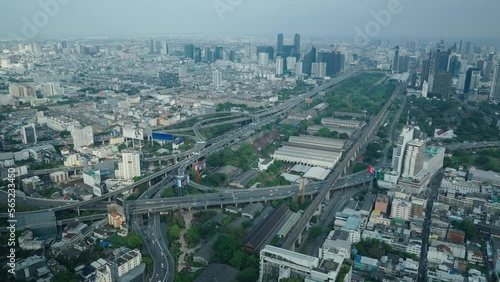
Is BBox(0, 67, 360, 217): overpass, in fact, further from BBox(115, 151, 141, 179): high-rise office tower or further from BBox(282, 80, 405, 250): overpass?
BBox(282, 80, 405, 250): overpass

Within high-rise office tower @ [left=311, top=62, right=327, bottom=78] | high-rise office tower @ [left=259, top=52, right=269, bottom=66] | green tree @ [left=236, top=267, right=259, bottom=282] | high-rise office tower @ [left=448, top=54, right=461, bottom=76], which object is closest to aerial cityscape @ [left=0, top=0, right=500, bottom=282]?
green tree @ [left=236, top=267, right=259, bottom=282]

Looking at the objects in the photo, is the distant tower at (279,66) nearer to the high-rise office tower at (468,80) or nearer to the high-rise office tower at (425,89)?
the high-rise office tower at (425,89)

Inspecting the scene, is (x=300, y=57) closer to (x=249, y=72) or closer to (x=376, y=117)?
(x=249, y=72)

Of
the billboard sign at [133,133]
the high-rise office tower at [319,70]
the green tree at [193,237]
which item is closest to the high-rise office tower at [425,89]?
the high-rise office tower at [319,70]

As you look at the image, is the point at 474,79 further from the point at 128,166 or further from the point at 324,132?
the point at 128,166

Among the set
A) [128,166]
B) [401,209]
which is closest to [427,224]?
[401,209]

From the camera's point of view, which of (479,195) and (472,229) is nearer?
(472,229)

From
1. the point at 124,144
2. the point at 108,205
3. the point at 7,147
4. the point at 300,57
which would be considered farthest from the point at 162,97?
the point at 300,57

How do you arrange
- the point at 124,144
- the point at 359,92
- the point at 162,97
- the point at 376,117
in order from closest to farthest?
1. the point at 124,144
2. the point at 376,117
3. the point at 162,97
4. the point at 359,92
